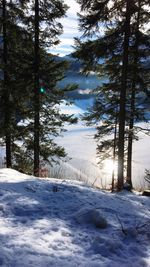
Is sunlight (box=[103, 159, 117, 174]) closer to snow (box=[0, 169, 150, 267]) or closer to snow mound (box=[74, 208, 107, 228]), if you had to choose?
snow (box=[0, 169, 150, 267])

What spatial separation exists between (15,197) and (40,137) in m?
13.5

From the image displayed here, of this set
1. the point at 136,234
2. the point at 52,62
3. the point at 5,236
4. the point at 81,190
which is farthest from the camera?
the point at 52,62

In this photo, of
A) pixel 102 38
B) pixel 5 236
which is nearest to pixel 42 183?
pixel 5 236

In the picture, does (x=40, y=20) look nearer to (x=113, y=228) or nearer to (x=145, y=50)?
(x=145, y=50)

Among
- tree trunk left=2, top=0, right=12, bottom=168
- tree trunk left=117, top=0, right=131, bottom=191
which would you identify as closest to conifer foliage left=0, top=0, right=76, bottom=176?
tree trunk left=2, top=0, right=12, bottom=168

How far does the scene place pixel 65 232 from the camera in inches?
168

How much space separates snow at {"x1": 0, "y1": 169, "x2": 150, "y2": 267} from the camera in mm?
3550

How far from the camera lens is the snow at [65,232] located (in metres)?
3.55

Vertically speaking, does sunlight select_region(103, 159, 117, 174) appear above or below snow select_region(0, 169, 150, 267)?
below

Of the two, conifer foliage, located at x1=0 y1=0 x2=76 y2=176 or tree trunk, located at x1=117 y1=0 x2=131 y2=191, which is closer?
tree trunk, located at x1=117 y1=0 x2=131 y2=191

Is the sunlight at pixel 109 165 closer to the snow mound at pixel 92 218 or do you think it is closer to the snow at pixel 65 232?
the snow at pixel 65 232

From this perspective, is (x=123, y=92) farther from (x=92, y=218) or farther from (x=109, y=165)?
(x=109, y=165)

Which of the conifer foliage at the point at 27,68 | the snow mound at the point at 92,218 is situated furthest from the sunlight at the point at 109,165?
the snow mound at the point at 92,218

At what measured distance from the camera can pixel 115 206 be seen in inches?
233
